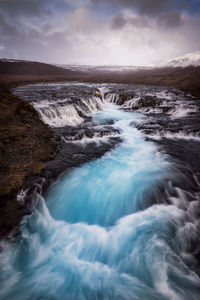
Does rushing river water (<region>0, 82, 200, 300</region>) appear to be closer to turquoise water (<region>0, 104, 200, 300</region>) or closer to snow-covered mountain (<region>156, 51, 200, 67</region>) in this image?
turquoise water (<region>0, 104, 200, 300</region>)

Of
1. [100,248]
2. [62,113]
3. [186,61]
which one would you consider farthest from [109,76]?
[186,61]

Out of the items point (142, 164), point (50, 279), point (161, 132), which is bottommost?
point (50, 279)

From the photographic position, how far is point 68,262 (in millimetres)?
3510

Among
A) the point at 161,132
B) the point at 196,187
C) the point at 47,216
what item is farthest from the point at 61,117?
the point at 196,187

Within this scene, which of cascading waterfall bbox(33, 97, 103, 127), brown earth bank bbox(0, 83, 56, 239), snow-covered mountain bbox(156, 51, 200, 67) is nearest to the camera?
brown earth bank bbox(0, 83, 56, 239)

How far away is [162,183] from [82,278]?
390 centimetres

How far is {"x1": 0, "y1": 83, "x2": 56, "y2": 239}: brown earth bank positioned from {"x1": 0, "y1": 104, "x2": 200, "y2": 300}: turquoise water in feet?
1.90

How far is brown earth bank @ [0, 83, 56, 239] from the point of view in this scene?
4.17m

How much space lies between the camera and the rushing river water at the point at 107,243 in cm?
300

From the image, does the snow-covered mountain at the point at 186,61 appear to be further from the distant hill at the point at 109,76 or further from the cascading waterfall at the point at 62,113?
the cascading waterfall at the point at 62,113

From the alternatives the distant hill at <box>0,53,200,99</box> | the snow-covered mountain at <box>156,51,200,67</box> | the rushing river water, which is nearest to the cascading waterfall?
the rushing river water

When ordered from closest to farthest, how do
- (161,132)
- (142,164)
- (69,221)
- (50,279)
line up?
(50,279), (69,221), (142,164), (161,132)

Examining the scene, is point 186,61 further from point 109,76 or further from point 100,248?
point 100,248

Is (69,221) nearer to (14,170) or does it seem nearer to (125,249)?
(125,249)
